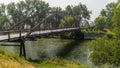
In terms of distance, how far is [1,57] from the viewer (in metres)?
22.8

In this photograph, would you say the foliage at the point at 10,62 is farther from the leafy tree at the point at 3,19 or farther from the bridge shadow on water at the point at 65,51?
the leafy tree at the point at 3,19

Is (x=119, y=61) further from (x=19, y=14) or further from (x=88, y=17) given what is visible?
(x=88, y=17)

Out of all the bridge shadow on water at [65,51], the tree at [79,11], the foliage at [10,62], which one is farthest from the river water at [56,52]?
the tree at [79,11]

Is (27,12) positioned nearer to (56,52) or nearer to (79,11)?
(79,11)

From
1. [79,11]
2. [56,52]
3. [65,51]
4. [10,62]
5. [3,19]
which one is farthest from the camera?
[79,11]

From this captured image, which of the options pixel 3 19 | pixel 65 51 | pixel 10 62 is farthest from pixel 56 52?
pixel 3 19

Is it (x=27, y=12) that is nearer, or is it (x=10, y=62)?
Answer: (x=10, y=62)

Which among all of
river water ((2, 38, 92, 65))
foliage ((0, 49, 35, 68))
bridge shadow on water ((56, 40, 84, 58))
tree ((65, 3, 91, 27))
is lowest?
bridge shadow on water ((56, 40, 84, 58))

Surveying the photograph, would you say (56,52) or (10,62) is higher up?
(10,62)

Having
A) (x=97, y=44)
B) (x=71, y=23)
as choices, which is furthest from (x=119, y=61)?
(x=71, y=23)

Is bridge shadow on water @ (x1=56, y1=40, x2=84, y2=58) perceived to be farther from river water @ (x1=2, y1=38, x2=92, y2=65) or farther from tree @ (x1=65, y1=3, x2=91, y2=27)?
tree @ (x1=65, y1=3, x2=91, y2=27)

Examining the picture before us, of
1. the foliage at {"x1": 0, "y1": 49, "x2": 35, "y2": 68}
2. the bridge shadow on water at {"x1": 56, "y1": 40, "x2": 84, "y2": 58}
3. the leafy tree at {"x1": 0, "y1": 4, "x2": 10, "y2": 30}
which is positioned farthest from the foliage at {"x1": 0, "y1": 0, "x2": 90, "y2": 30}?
the foliage at {"x1": 0, "y1": 49, "x2": 35, "y2": 68}

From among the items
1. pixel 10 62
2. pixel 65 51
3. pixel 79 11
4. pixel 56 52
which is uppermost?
pixel 79 11

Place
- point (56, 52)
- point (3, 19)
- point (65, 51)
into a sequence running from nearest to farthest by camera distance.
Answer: point (56, 52) < point (65, 51) < point (3, 19)
